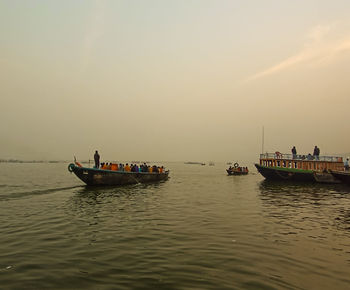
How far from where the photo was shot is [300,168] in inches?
1556

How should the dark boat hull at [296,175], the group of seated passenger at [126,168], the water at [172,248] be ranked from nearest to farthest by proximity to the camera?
the water at [172,248], the group of seated passenger at [126,168], the dark boat hull at [296,175]

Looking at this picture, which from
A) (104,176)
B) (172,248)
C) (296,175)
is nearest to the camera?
(172,248)

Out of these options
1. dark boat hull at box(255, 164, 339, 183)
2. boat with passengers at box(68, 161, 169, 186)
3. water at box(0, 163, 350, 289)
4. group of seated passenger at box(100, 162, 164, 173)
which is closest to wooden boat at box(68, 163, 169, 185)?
boat with passengers at box(68, 161, 169, 186)

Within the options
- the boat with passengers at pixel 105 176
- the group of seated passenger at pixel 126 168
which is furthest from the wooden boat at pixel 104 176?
the group of seated passenger at pixel 126 168

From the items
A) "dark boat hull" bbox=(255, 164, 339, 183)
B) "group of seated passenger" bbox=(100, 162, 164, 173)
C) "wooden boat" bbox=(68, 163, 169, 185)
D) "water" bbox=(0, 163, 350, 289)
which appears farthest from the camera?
"dark boat hull" bbox=(255, 164, 339, 183)

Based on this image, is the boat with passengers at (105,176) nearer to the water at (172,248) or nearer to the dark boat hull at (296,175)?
the water at (172,248)

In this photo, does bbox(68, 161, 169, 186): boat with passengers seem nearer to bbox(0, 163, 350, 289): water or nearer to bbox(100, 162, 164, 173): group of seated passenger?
bbox(100, 162, 164, 173): group of seated passenger

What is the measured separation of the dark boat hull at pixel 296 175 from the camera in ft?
124

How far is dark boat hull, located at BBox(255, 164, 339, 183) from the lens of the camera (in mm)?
37688

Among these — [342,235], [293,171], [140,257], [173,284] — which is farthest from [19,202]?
[293,171]

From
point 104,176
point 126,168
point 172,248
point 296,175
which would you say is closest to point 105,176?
point 104,176

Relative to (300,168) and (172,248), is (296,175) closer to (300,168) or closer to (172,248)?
(300,168)

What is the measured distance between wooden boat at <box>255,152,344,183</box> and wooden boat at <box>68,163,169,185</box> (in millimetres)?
20519

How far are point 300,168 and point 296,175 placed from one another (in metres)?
1.45
